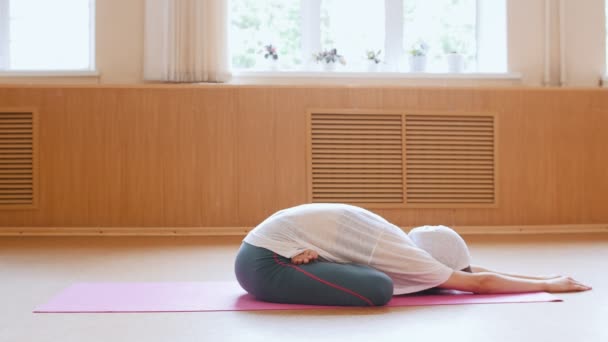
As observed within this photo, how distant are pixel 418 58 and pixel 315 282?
3.84 m

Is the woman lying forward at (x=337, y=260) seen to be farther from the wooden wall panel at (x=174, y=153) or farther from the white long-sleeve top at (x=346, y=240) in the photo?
the wooden wall panel at (x=174, y=153)

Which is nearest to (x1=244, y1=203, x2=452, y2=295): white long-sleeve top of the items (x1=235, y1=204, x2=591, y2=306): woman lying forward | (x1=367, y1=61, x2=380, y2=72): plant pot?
(x1=235, y1=204, x2=591, y2=306): woman lying forward

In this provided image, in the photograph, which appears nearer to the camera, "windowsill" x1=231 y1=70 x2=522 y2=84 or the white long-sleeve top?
the white long-sleeve top

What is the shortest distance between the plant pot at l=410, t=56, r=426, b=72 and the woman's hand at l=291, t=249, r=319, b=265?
148 inches

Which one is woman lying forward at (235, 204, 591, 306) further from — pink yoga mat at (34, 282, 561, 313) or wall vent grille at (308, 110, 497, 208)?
wall vent grille at (308, 110, 497, 208)

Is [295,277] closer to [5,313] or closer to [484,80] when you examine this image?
[5,313]

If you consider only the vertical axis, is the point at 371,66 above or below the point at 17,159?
above

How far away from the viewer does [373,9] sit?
626cm

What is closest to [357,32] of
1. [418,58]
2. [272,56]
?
[418,58]

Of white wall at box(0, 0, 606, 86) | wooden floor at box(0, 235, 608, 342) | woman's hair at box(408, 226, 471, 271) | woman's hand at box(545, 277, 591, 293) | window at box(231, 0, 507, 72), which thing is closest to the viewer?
wooden floor at box(0, 235, 608, 342)

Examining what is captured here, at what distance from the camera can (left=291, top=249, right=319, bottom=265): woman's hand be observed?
2.59 metres

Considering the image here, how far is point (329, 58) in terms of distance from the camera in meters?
5.97

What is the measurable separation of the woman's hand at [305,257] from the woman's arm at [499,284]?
21.4 inches

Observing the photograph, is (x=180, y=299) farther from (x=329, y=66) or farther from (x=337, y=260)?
(x=329, y=66)
